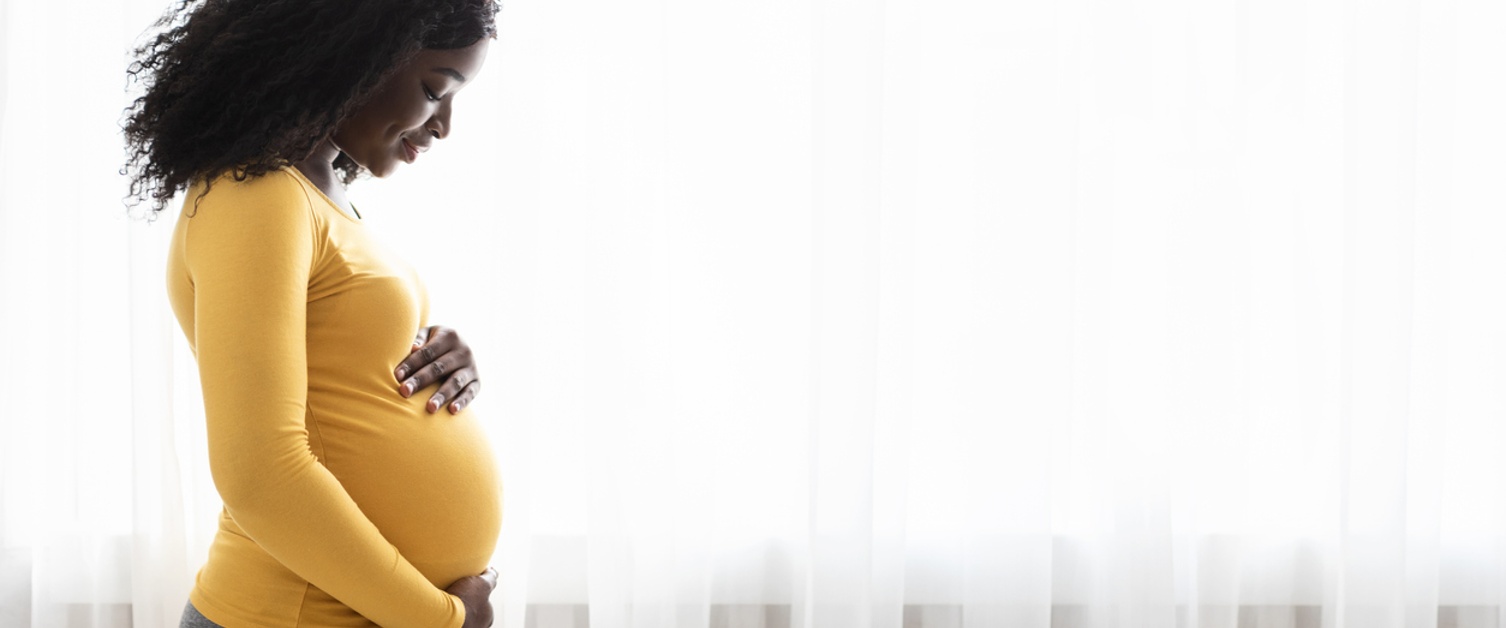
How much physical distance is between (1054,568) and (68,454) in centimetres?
168

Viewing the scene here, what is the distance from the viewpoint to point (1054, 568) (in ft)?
6.02

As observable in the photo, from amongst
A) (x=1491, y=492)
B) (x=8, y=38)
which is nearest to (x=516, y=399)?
(x=8, y=38)

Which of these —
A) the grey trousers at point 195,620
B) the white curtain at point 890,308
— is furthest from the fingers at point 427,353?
the white curtain at point 890,308

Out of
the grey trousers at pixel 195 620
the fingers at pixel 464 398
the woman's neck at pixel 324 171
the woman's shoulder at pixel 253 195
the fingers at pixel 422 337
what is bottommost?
the grey trousers at pixel 195 620

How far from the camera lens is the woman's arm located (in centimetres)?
79

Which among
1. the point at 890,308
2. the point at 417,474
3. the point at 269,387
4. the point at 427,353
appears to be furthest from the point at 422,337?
the point at 890,308

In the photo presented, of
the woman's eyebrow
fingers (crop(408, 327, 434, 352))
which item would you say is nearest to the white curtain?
fingers (crop(408, 327, 434, 352))

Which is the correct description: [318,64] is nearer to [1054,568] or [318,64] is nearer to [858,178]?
[858,178]

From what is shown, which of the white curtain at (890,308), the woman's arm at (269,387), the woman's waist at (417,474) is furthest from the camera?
the white curtain at (890,308)

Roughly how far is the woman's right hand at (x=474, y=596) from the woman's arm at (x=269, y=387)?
0.34 feet

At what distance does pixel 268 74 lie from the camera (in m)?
0.89

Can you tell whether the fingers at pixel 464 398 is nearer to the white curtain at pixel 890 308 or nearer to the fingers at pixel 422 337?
the fingers at pixel 422 337

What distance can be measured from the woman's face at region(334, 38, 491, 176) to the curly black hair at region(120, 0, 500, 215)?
35 mm

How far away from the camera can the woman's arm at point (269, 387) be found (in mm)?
785
